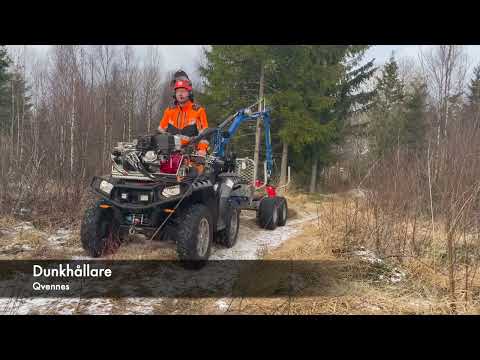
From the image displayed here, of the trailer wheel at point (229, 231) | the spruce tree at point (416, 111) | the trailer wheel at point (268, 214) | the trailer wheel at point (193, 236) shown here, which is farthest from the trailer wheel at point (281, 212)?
the spruce tree at point (416, 111)

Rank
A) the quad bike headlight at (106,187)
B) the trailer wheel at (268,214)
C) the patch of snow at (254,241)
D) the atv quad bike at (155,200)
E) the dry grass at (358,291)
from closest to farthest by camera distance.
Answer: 1. the dry grass at (358,291)
2. the atv quad bike at (155,200)
3. the quad bike headlight at (106,187)
4. the patch of snow at (254,241)
5. the trailer wheel at (268,214)

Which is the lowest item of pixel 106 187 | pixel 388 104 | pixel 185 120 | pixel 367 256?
pixel 367 256

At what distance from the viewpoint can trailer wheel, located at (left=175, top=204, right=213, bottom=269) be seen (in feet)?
14.7

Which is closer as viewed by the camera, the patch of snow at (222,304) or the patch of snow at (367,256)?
the patch of snow at (222,304)

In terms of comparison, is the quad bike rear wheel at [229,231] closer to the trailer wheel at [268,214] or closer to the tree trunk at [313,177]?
the trailer wheel at [268,214]

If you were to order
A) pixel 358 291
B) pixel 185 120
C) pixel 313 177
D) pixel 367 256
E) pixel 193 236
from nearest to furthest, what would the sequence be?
pixel 358 291
pixel 193 236
pixel 367 256
pixel 185 120
pixel 313 177

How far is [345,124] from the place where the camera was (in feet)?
66.0

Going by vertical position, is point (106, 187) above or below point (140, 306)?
above

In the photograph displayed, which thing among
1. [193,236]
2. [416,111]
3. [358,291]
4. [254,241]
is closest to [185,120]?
[193,236]

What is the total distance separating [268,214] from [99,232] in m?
4.05

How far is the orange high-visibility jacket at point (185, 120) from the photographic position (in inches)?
226

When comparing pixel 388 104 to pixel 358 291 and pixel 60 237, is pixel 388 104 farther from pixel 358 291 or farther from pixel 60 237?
pixel 60 237

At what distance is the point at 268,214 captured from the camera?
7.94 metres

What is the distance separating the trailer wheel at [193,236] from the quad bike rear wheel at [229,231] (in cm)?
102
